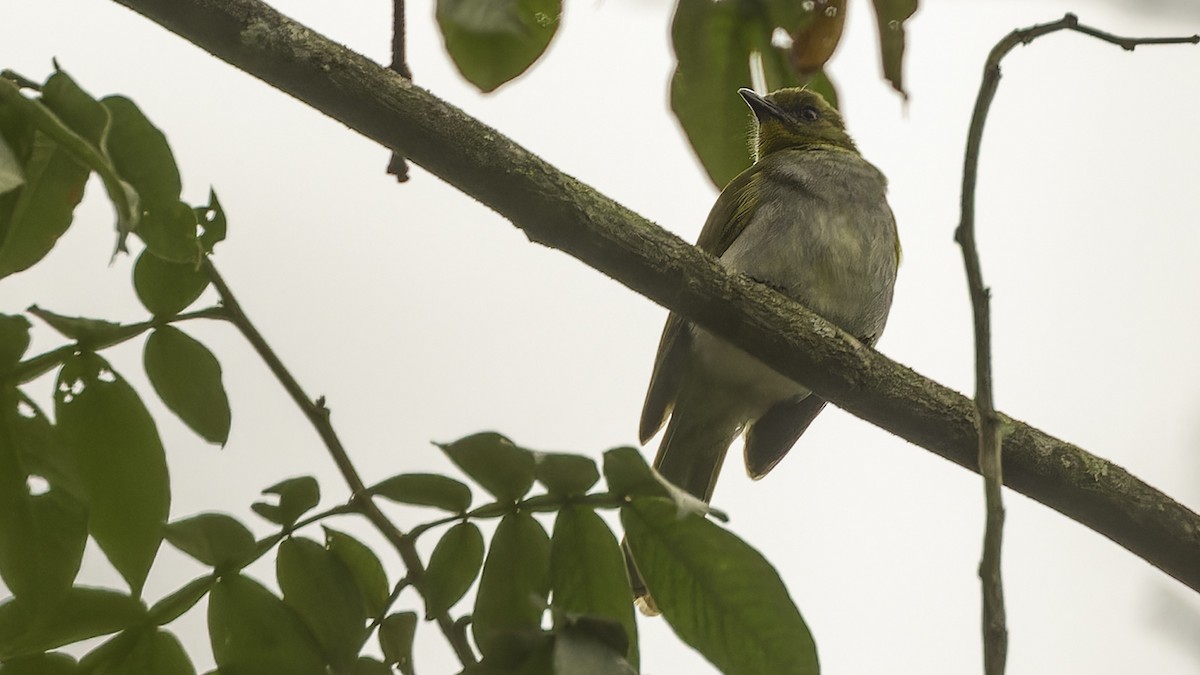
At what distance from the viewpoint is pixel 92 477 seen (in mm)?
1365

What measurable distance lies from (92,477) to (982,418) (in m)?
0.94

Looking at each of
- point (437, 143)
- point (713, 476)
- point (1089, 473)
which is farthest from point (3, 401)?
point (713, 476)

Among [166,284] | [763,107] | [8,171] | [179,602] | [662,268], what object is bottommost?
[179,602]

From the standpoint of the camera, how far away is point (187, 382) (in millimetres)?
1454

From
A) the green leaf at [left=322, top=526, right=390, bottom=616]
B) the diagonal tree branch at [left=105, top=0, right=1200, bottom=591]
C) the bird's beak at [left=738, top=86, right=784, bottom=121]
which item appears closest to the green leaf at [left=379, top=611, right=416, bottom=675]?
the green leaf at [left=322, top=526, right=390, bottom=616]

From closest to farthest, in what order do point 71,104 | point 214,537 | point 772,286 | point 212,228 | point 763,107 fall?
point 71,104 → point 214,537 → point 212,228 → point 772,286 → point 763,107

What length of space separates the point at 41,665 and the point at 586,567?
23.4 inches

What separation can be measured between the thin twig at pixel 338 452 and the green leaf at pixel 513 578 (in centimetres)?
4

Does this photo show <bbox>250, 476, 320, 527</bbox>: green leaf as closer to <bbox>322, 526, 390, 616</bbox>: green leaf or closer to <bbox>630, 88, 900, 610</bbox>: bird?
<bbox>322, 526, 390, 616</bbox>: green leaf

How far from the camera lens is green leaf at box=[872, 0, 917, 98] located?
1917 mm

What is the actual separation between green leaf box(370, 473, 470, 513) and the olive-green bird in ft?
5.50

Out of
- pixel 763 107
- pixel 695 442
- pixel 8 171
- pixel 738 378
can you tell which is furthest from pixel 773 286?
pixel 8 171

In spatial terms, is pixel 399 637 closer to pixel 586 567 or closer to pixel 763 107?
pixel 586 567

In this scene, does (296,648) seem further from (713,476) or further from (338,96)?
(713,476)
